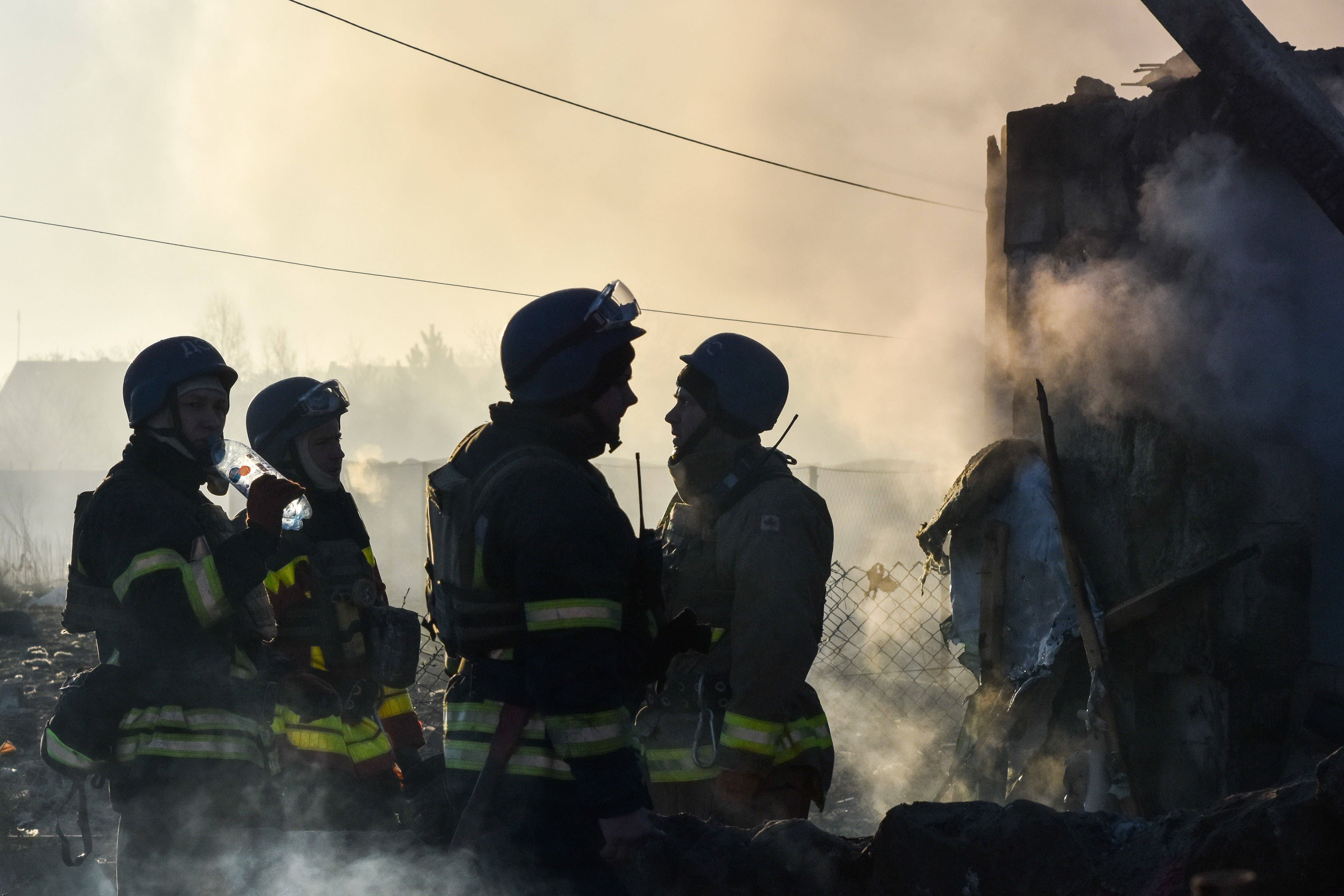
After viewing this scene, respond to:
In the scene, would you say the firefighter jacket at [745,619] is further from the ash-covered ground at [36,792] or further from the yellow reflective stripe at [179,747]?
the ash-covered ground at [36,792]

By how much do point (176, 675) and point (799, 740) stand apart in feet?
6.82

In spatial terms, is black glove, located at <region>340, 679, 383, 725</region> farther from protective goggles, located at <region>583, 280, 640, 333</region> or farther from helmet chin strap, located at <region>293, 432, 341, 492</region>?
protective goggles, located at <region>583, 280, 640, 333</region>

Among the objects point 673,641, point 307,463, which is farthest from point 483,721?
point 307,463

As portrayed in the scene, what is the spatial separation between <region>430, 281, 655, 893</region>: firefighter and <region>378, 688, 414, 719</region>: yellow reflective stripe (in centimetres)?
219

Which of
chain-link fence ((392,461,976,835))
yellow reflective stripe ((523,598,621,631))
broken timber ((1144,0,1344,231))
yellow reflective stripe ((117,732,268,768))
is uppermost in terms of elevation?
broken timber ((1144,0,1344,231))

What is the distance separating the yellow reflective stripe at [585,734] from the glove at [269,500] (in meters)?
1.65

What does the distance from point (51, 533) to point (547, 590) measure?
41.3m

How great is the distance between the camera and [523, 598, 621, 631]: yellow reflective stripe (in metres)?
2.35

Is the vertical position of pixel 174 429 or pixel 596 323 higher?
pixel 596 323

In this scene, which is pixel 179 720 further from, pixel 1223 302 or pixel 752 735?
Answer: pixel 1223 302

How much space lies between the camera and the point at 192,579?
137 inches

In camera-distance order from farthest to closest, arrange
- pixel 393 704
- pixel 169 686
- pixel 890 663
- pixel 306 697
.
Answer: pixel 890 663
pixel 393 704
pixel 306 697
pixel 169 686

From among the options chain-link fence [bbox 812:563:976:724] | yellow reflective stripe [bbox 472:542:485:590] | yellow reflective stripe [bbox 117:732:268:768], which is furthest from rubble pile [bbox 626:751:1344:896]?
chain-link fence [bbox 812:563:976:724]

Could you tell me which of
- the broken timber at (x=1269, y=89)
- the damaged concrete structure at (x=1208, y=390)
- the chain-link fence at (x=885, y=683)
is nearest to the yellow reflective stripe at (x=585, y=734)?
the damaged concrete structure at (x=1208, y=390)
